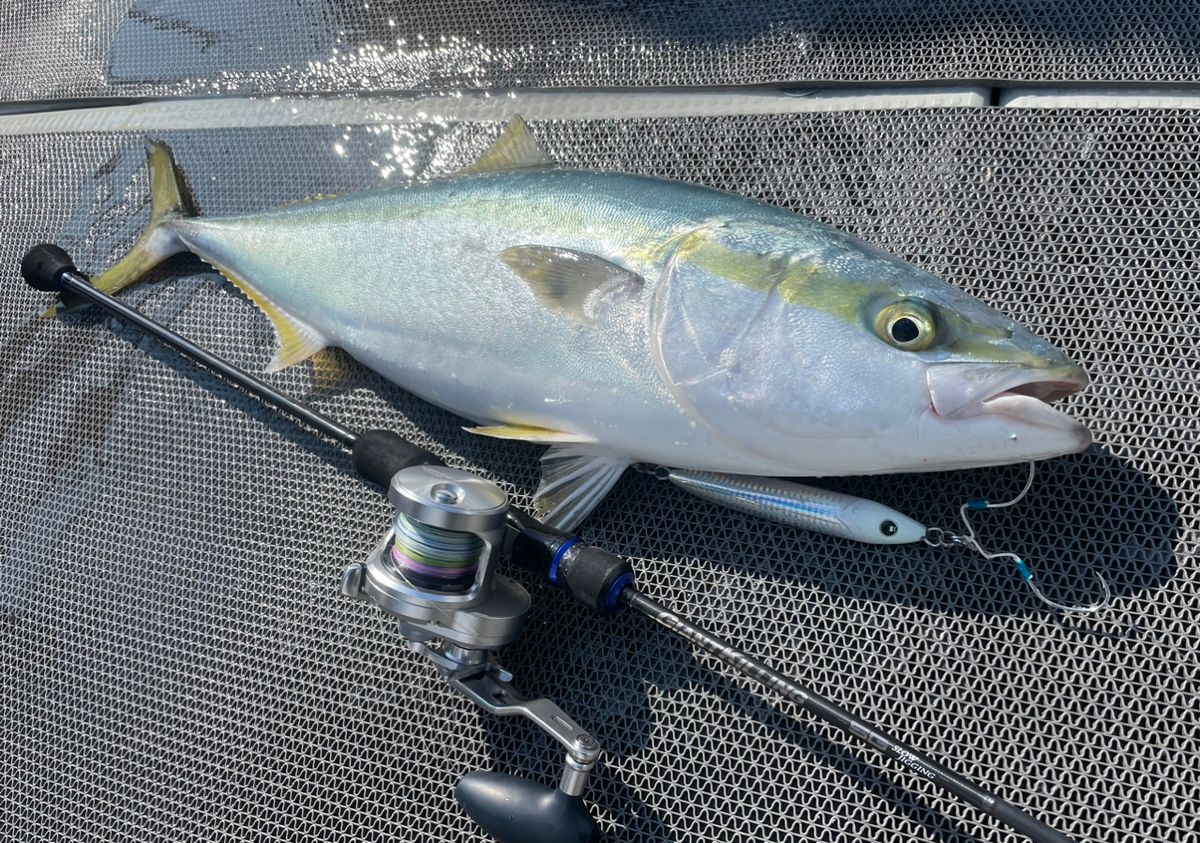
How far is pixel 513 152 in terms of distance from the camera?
2.00 metres

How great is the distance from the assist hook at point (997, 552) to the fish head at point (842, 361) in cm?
17

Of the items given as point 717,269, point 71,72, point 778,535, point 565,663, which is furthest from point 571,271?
point 71,72

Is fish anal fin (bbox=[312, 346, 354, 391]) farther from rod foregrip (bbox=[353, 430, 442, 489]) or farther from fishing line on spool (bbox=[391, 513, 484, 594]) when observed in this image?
fishing line on spool (bbox=[391, 513, 484, 594])

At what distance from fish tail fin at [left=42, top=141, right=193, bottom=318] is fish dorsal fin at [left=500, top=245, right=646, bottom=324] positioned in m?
1.25

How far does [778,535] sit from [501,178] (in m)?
0.99

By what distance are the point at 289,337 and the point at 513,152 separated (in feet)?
2.40

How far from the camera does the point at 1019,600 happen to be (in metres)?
1.57

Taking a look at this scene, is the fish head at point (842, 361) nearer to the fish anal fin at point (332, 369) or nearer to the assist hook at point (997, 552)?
the assist hook at point (997, 552)

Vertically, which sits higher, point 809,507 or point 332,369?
point 809,507

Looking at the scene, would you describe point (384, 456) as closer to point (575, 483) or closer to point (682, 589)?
point (575, 483)

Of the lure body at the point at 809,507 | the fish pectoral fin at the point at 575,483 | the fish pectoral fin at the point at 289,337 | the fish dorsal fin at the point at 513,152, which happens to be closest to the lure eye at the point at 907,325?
the lure body at the point at 809,507


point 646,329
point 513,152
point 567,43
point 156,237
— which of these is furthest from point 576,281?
point 156,237

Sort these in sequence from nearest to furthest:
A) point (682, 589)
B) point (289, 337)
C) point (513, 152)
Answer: point (682, 589), point (513, 152), point (289, 337)

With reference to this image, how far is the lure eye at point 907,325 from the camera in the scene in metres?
1.43
